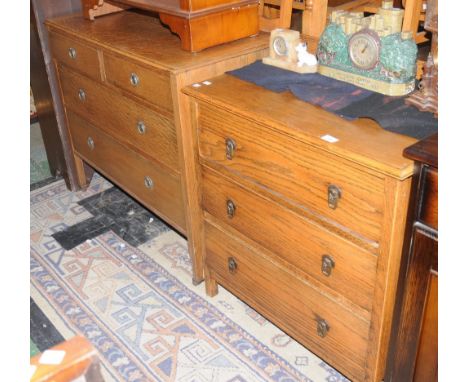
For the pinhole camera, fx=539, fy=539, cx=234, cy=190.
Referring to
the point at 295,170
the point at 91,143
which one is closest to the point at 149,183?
the point at 91,143

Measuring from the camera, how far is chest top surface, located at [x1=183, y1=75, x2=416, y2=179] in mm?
1363

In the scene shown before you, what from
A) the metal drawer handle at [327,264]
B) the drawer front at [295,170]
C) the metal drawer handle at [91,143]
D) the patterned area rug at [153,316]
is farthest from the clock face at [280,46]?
the metal drawer handle at [91,143]

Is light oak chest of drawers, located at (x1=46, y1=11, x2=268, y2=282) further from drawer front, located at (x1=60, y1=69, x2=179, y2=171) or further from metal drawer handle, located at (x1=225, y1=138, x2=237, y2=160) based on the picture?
metal drawer handle, located at (x1=225, y1=138, x2=237, y2=160)

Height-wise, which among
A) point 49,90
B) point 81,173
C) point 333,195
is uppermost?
point 333,195

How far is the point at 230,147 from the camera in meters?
1.83

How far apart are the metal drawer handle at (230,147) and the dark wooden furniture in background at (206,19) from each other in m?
0.47

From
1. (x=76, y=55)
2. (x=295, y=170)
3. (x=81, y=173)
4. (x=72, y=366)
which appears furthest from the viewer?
(x=81, y=173)

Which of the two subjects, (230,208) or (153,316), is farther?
(153,316)

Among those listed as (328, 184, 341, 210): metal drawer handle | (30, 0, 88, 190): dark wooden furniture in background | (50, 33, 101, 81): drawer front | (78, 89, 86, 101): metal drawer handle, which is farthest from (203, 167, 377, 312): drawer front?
(30, 0, 88, 190): dark wooden furniture in background

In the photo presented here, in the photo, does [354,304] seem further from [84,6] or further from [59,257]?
[84,6]

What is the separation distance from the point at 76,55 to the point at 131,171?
1.98 ft

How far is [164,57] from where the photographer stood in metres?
2.07

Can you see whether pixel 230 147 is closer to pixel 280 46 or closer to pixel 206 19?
pixel 280 46

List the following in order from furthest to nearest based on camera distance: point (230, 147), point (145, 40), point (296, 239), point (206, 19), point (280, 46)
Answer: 1. point (145, 40)
2. point (206, 19)
3. point (280, 46)
4. point (230, 147)
5. point (296, 239)
